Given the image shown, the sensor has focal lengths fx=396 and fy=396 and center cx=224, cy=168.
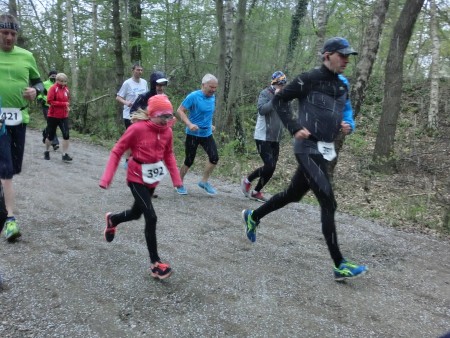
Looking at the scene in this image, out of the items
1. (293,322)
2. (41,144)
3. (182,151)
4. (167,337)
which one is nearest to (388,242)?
(293,322)

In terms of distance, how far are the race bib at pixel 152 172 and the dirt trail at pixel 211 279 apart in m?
0.98

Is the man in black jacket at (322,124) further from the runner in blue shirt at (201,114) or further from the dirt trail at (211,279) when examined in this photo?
the runner in blue shirt at (201,114)

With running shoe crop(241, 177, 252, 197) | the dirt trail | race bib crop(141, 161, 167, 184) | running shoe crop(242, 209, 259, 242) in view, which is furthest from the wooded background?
race bib crop(141, 161, 167, 184)

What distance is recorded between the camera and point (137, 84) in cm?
888

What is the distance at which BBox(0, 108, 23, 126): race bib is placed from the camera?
458 centimetres

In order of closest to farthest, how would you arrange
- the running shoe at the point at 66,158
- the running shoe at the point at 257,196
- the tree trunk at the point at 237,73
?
the running shoe at the point at 257,196, the running shoe at the point at 66,158, the tree trunk at the point at 237,73

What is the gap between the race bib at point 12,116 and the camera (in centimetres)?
458

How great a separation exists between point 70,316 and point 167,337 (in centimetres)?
85

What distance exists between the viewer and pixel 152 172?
162 inches

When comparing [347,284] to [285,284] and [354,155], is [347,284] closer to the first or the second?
[285,284]

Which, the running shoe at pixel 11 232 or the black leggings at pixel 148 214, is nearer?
the black leggings at pixel 148 214

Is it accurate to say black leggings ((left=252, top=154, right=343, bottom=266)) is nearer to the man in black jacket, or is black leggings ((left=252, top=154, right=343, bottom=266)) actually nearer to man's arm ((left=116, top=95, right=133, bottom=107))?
the man in black jacket

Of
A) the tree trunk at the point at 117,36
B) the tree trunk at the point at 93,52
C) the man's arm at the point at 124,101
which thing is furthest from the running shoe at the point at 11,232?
the tree trunk at the point at 93,52

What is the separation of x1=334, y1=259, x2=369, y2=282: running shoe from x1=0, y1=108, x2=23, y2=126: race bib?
3.99 meters
